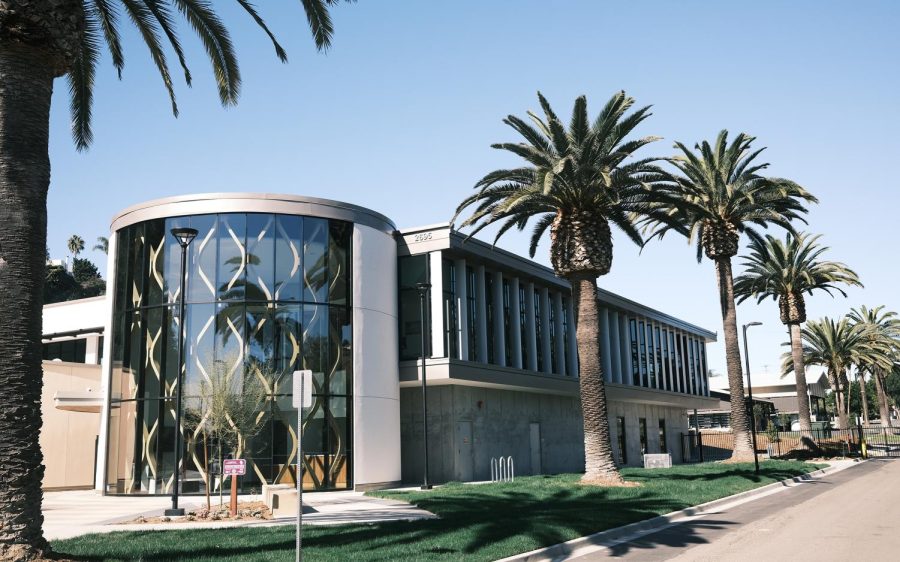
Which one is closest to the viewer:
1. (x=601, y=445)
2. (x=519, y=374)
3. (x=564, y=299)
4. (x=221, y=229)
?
(x=601, y=445)

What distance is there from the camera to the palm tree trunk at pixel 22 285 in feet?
34.9

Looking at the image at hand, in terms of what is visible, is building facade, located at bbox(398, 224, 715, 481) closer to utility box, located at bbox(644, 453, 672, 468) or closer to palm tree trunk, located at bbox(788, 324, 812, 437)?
utility box, located at bbox(644, 453, 672, 468)

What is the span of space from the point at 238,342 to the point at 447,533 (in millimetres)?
14298

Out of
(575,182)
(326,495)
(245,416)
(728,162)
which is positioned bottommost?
(326,495)

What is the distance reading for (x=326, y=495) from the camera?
26141 millimetres

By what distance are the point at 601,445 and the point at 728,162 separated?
17.8 meters

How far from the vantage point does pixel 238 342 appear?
1058 inches

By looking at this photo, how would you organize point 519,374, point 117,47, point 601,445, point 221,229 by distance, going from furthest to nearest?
point 519,374 → point 221,229 → point 601,445 → point 117,47

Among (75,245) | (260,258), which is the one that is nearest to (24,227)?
(260,258)

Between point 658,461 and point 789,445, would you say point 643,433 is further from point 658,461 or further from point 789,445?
point 789,445

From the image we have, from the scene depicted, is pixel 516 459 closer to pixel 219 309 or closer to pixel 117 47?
pixel 219 309

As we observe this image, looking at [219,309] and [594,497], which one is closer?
[594,497]

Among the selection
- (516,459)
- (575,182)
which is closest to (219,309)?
(575,182)

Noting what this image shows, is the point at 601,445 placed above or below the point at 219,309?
below
